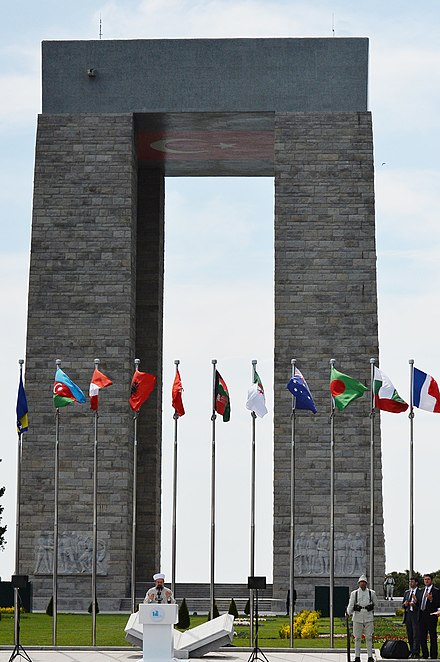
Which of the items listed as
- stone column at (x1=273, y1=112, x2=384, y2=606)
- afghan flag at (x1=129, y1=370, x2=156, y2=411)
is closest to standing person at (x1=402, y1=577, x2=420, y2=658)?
afghan flag at (x1=129, y1=370, x2=156, y2=411)

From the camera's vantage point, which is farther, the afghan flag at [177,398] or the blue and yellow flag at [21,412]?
the afghan flag at [177,398]

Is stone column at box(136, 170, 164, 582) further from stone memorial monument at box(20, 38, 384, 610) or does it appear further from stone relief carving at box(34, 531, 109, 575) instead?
stone relief carving at box(34, 531, 109, 575)

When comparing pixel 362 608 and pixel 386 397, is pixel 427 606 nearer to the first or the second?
pixel 362 608

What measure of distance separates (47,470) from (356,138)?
46.8ft

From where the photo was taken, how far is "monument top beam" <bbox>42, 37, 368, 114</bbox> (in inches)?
1805

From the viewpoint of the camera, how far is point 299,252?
44.8 metres

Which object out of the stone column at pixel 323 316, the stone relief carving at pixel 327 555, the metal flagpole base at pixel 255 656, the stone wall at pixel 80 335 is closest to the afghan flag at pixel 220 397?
the metal flagpole base at pixel 255 656

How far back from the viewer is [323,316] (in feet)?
146

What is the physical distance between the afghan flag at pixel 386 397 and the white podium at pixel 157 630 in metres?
9.14

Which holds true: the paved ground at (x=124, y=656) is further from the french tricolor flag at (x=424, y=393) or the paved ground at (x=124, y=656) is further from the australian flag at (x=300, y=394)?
the french tricolor flag at (x=424, y=393)

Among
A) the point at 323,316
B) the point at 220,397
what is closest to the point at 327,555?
the point at 323,316

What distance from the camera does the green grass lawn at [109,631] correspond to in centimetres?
3069

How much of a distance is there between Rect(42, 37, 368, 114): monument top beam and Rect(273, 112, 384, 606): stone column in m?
0.87

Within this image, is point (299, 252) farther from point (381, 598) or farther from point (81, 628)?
point (81, 628)
